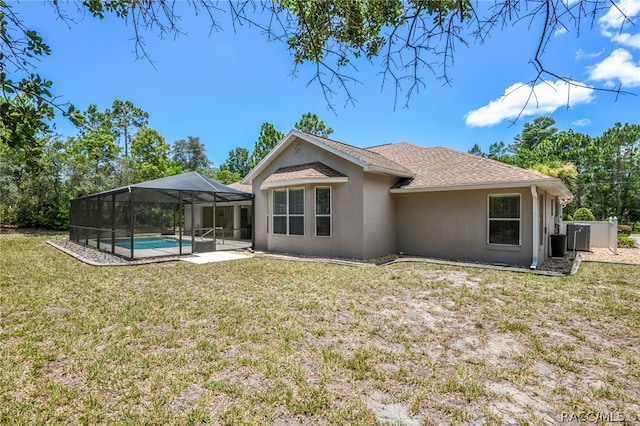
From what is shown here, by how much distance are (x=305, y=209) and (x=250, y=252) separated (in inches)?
139

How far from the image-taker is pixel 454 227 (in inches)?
422

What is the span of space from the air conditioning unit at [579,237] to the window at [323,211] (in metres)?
11.1

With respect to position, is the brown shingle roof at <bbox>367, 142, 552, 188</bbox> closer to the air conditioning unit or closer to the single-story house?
the single-story house

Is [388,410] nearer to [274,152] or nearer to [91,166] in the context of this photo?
[274,152]

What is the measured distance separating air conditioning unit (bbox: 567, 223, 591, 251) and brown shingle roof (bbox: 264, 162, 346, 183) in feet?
36.3

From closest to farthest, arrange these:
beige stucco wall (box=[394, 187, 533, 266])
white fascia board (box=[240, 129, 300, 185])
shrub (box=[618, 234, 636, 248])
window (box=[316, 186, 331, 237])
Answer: beige stucco wall (box=[394, 187, 533, 266]) < window (box=[316, 186, 331, 237]) < white fascia board (box=[240, 129, 300, 185]) < shrub (box=[618, 234, 636, 248])

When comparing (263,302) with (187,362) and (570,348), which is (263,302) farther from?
(570,348)

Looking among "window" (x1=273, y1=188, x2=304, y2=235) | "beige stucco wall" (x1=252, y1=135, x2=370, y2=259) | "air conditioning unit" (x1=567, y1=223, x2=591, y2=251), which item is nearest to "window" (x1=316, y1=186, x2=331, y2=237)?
"beige stucco wall" (x1=252, y1=135, x2=370, y2=259)

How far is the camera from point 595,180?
32750 millimetres

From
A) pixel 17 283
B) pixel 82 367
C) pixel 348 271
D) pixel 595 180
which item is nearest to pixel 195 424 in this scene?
pixel 82 367

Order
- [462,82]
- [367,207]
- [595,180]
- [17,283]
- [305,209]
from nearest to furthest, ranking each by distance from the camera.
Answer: [462,82] → [17,283] → [367,207] → [305,209] → [595,180]

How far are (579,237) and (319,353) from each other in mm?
15129

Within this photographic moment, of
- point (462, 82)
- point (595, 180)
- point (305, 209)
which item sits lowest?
point (305, 209)

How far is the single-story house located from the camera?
31.9 feet
